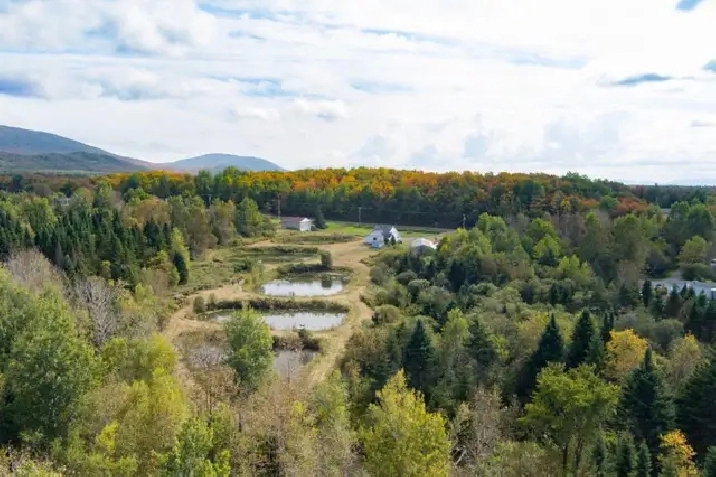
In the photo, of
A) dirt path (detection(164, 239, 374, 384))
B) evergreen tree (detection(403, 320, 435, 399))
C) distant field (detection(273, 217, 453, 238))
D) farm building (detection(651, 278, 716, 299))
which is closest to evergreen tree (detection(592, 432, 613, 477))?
evergreen tree (detection(403, 320, 435, 399))

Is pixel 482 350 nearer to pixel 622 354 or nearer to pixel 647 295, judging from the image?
pixel 622 354

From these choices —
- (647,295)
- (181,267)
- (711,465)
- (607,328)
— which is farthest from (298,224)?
(711,465)

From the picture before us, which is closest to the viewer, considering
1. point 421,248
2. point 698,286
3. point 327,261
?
point 698,286

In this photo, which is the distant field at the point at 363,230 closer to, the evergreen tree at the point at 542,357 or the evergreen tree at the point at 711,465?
the evergreen tree at the point at 542,357

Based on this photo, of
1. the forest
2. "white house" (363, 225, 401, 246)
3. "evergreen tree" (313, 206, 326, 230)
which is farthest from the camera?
"evergreen tree" (313, 206, 326, 230)

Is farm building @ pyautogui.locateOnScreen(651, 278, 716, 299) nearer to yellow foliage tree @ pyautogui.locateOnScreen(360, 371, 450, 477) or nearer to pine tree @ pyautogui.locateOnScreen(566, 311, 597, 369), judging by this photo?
pine tree @ pyautogui.locateOnScreen(566, 311, 597, 369)

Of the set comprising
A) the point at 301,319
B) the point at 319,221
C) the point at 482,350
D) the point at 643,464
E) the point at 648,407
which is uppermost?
the point at 319,221

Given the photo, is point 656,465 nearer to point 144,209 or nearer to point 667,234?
point 667,234
